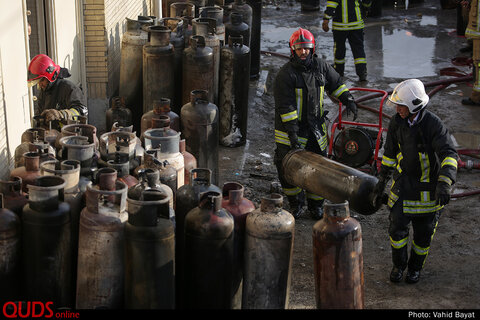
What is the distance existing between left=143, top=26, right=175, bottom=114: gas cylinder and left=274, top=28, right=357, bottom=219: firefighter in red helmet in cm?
144

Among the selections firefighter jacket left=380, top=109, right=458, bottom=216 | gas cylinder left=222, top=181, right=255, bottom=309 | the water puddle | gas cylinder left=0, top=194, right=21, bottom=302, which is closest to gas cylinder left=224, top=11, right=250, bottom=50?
the water puddle

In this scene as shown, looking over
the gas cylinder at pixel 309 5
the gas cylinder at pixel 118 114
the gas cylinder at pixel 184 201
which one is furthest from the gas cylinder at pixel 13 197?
the gas cylinder at pixel 309 5

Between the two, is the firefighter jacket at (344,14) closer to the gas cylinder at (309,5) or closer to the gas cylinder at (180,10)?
the gas cylinder at (180,10)

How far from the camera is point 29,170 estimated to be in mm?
5496

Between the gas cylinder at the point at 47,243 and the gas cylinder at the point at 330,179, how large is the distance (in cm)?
302

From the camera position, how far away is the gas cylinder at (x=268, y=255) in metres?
5.21

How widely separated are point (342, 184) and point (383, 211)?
145 centimetres

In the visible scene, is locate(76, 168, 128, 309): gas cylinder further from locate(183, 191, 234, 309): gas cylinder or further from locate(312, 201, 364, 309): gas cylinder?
locate(312, 201, 364, 309): gas cylinder

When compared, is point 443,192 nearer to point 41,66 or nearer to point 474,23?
point 41,66

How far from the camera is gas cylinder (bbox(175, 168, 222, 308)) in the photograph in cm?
531

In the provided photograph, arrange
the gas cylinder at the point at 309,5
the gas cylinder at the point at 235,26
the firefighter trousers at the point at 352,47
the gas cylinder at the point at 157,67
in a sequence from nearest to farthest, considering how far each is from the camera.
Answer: the gas cylinder at the point at 157,67
the gas cylinder at the point at 235,26
the firefighter trousers at the point at 352,47
the gas cylinder at the point at 309,5

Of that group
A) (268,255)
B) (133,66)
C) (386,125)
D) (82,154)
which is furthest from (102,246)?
(386,125)

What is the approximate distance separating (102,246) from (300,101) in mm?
3505

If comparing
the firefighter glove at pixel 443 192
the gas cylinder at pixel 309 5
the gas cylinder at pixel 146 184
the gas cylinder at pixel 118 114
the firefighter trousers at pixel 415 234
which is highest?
the gas cylinder at pixel 309 5
